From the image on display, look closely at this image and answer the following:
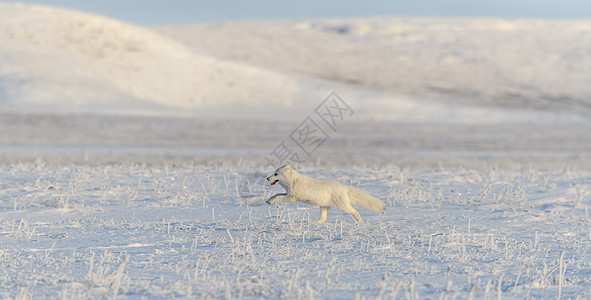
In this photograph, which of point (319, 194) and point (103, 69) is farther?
point (103, 69)

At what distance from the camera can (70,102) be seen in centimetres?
3017

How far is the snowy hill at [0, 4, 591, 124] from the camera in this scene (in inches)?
1307

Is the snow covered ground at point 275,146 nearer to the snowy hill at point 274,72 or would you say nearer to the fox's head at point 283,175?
the snowy hill at point 274,72

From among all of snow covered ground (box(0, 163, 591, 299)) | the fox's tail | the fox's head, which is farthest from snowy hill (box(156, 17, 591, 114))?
the fox's head

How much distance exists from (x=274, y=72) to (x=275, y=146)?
19.9 meters

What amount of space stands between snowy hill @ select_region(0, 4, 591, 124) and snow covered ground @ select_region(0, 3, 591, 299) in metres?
0.17

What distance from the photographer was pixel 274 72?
134ft

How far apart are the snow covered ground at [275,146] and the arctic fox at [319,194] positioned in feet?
0.87

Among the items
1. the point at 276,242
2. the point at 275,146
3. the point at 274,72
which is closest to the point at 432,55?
the point at 274,72

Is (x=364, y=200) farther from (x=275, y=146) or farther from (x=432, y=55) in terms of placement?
(x=432, y=55)

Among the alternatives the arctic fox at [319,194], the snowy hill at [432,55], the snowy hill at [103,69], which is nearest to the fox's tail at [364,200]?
the arctic fox at [319,194]

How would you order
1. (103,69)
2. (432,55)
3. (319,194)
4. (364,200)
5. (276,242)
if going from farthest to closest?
(432,55) → (103,69) → (364,200) → (319,194) → (276,242)

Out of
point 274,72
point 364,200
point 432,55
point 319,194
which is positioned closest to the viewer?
point 319,194

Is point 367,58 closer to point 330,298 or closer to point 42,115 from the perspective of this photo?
point 42,115
